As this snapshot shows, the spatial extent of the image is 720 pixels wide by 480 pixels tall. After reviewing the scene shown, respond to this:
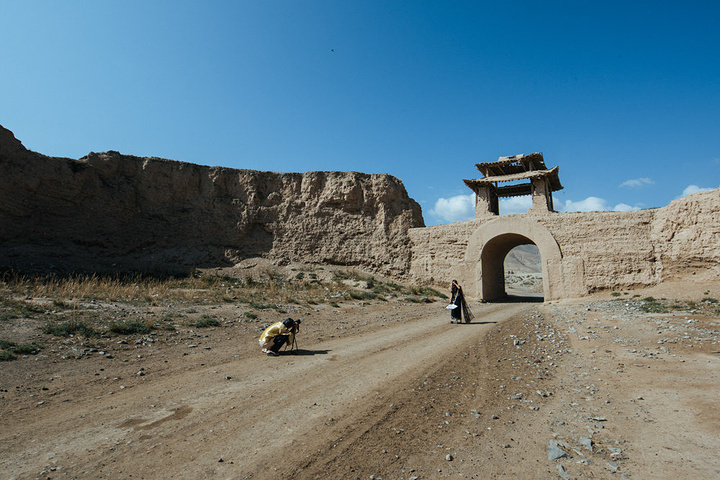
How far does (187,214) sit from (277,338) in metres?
20.0

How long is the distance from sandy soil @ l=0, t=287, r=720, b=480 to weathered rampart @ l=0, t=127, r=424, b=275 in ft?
52.1

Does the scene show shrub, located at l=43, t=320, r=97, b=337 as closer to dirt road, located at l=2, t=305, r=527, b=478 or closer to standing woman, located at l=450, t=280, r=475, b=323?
dirt road, located at l=2, t=305, r=527, b=478

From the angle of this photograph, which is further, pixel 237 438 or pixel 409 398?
pixel 409 398

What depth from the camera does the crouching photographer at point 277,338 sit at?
277 inches

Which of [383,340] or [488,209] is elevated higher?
[488,209]

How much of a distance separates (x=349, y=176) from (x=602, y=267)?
1590 cm

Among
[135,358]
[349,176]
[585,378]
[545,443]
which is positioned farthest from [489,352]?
[349,176]

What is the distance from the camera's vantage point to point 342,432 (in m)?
3.71

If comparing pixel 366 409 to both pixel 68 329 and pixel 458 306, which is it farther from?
pixel 458 306

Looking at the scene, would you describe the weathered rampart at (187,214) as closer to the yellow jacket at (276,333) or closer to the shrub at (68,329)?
the shrub at (68,329)

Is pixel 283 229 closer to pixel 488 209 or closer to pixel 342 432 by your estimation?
pixel 488 209

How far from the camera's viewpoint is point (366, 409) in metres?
4.29

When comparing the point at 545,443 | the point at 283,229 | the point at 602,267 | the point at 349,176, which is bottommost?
the point at 545,443

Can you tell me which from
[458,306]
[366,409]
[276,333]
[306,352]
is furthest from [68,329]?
[458,306]
